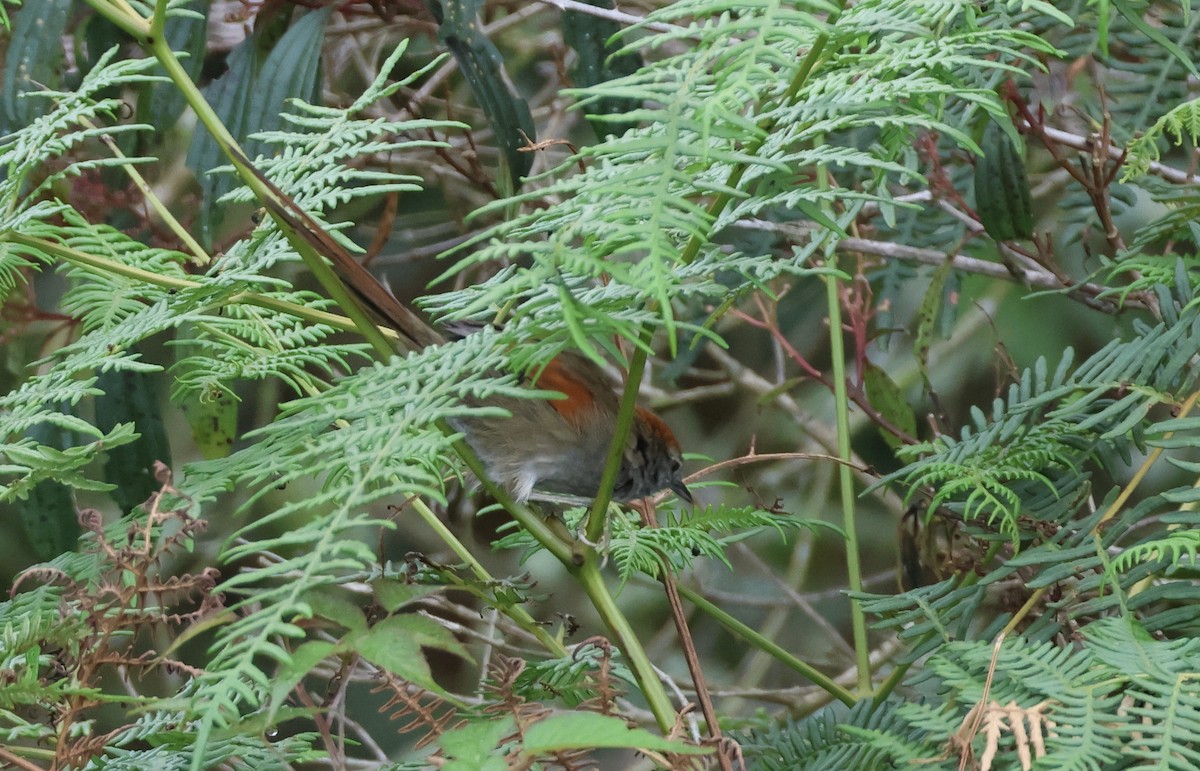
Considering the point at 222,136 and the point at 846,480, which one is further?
the point at 846,480

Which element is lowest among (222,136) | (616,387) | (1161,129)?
(616,387)

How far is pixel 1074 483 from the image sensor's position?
48.3 inches

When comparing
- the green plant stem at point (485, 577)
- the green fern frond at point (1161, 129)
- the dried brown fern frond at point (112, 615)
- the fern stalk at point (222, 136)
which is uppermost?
the fern stalk at point (222, 136)

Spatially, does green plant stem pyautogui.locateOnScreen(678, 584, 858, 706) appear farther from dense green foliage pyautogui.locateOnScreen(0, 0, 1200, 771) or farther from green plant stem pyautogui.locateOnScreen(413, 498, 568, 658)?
green plant stem pyautogui.locateOnScreen(413, 498, 568, 658)

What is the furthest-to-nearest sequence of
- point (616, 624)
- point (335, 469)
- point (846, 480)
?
point (846, 480)
point (616, 624)
point (335, 469)

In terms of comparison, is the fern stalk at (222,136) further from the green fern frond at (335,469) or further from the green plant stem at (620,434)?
the green plant stem at (620,434)

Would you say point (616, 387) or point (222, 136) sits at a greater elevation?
point (222, 136)

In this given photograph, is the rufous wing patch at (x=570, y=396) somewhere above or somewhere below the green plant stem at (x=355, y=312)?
below

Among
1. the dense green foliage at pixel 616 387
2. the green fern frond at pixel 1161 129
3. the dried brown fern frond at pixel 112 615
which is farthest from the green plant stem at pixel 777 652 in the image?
the green fern frond at pixel 1161 129

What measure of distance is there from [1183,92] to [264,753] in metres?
1.80

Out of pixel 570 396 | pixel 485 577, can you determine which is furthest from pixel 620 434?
pixel 570 396

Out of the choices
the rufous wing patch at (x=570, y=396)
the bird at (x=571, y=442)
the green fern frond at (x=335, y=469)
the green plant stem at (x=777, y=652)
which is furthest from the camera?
the rufous wing patch at (x=570, y=396)

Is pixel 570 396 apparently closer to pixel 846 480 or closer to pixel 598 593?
pixel 846 480

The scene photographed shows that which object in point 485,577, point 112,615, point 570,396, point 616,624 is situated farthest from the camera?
point 570,396
